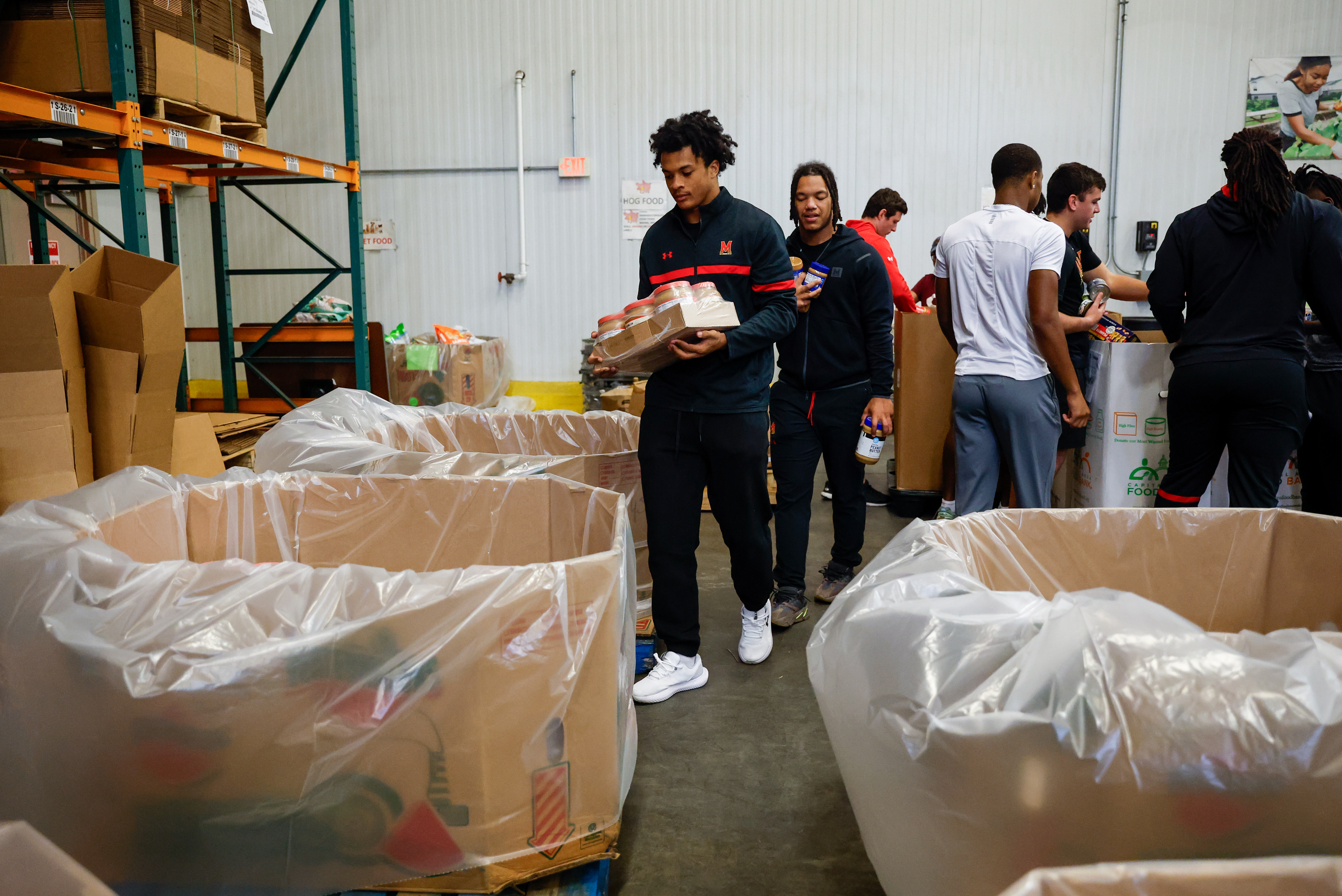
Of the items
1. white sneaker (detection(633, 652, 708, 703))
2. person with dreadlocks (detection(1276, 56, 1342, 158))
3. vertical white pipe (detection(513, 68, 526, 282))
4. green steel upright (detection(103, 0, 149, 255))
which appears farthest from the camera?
vertical white pipe (detection(513, 68, 526, 282))

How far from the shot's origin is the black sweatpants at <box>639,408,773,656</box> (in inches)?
97.9

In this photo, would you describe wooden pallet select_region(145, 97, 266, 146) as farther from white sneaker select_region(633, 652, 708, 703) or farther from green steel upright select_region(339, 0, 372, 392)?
white sneaker select_region(633, 652, 708, 703)

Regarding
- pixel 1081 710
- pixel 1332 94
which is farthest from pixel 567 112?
pixel 1081 710

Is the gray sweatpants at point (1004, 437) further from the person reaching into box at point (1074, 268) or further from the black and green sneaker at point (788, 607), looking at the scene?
the black and green sneaker at point (788, 607)

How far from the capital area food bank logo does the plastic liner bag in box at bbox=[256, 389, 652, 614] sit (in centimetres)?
208

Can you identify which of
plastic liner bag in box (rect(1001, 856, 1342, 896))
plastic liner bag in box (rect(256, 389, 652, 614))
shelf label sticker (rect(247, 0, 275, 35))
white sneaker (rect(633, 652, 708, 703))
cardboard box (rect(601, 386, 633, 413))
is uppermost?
shelf label sticker (rect(247, 0, 275, 35))

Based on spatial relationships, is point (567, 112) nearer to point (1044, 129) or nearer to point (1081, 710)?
point (1044, 129)

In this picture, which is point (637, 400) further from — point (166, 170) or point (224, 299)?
point (166, 170)

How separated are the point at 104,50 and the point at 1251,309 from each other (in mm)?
3745

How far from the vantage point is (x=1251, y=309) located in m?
2.69

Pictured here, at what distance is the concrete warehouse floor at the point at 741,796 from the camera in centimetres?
180

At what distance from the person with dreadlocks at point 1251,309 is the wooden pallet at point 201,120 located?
3.43 meters

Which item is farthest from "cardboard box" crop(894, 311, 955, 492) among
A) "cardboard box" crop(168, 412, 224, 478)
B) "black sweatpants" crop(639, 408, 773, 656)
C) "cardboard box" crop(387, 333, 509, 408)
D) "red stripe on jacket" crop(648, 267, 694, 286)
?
"cardboard box" crop(168, 412, 224, 478)

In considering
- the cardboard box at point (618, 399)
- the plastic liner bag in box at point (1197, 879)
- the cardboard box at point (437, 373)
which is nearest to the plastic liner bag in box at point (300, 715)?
the plastic liner bag in box at point (1197, 879)
